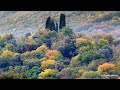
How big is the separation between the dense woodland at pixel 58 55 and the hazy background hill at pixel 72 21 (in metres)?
0.09

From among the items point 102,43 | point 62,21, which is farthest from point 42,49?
point 102,43

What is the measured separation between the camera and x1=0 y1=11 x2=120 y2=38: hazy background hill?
7.33m

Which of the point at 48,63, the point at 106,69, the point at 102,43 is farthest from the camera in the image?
the point at 102,43

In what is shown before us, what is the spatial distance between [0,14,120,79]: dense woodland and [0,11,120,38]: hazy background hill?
9 centimetres

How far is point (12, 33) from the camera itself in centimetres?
737

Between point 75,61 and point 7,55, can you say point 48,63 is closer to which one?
point 75,61

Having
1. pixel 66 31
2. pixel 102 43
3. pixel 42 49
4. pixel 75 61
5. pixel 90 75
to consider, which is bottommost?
pixel 90 75

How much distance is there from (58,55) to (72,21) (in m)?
0.69

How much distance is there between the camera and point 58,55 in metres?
7.20

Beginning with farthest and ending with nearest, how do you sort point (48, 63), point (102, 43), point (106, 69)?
point (102, 43) < point (48, 63) < point (106, 69)

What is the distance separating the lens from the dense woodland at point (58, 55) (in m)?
7.09

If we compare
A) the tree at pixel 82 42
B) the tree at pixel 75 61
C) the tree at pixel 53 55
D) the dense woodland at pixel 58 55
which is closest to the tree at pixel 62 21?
the dense woodland at pixel 58 55
